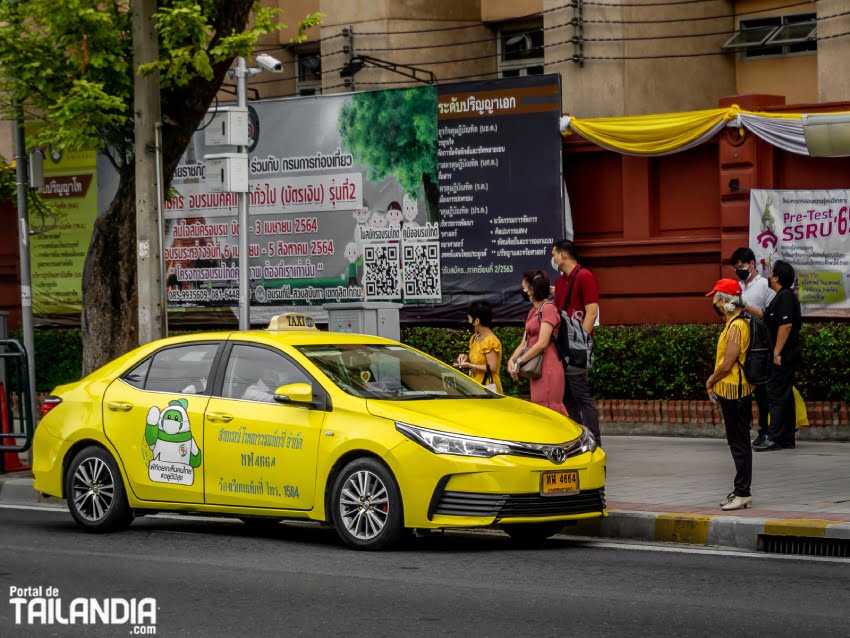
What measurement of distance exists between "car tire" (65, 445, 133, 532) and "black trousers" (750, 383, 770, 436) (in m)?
6.95

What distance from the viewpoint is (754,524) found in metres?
10.5

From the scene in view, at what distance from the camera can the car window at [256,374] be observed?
11051 mm

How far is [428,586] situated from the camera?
29.2 ft

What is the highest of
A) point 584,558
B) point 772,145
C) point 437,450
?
point 772,145

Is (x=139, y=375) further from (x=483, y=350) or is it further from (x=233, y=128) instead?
(x=233, y=128)

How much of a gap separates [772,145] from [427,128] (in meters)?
4.58

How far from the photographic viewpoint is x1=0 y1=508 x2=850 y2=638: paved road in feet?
25.3

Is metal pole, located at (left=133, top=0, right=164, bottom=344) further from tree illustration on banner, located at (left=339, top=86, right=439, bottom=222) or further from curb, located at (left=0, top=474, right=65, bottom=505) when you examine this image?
tree illustration on banner, located at (left=339, top=86, right=439, bottom=222)

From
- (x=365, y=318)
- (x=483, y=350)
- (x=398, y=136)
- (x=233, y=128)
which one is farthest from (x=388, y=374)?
(x=398, y=136)

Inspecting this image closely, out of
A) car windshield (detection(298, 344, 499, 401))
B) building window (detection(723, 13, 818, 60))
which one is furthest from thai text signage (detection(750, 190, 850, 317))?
car windshield (detection(298, 344, 499, 401))

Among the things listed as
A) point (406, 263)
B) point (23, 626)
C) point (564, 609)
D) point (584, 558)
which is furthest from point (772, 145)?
point (23, 626)

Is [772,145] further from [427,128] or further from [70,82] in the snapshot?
[70,82]

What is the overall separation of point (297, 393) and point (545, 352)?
2.86 m

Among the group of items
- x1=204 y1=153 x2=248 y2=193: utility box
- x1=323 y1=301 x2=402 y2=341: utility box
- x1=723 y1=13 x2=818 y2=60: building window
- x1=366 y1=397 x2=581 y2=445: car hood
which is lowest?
x1=366 y1=397 x2=581 y2=445: car hood
